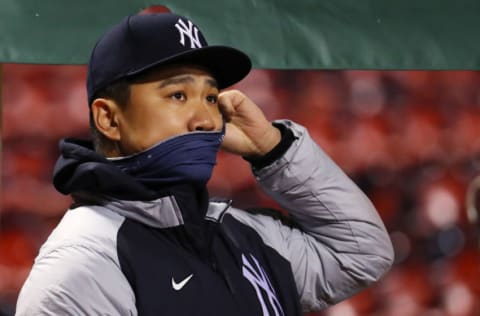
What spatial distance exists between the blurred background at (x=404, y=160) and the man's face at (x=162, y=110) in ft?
2.00

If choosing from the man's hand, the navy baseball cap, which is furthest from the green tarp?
the navy baseball cap

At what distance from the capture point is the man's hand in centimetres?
141

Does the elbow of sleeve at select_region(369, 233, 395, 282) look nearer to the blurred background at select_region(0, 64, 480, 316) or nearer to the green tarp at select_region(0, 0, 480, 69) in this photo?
the blurred background at select_region(0, 64, 480, 316)

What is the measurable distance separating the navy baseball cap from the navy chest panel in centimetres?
22

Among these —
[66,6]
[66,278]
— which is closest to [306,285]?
[66,278]

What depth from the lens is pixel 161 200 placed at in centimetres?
116

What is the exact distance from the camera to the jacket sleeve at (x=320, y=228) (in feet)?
4.62

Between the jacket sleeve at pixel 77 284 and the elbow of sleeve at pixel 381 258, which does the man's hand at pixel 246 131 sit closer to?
the elbow of sleeve at pixel 381 258

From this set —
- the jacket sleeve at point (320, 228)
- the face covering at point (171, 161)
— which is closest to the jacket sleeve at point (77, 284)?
the face covering at point (171, 161)

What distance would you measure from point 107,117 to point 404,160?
89 centimetres

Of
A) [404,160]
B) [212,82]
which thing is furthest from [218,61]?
[404,160]

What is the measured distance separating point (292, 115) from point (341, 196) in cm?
46

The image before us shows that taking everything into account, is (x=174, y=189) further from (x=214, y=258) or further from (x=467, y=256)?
(x=467, y=256)

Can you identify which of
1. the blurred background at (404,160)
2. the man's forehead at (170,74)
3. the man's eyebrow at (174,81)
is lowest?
the blurred background at (404,160)
